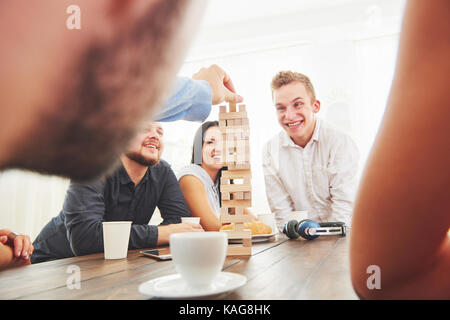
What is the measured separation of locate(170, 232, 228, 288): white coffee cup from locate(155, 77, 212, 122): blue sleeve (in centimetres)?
42

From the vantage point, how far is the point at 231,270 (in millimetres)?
540

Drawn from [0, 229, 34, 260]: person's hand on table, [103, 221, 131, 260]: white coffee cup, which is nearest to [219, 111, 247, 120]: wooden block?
[103, 221, 131, 260]: white coffee cup

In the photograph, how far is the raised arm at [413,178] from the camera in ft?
1.07

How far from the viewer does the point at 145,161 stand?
1.46m

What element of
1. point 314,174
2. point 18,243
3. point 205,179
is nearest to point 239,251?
point 18,243

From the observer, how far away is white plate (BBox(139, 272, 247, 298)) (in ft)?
1.17

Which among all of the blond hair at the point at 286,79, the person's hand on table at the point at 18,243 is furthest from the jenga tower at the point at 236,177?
the blond hair at the point at 286,79

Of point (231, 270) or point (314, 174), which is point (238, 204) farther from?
point (314, 174)

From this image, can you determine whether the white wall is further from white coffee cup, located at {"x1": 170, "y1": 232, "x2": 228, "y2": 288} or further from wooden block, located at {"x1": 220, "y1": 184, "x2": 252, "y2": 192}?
white coffee cup, located at {"x1": 170, "y1": 232, "x2": 228, "y2": 288}

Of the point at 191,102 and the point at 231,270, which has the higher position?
the point at 191,102

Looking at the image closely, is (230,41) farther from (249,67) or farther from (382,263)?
(382,263)

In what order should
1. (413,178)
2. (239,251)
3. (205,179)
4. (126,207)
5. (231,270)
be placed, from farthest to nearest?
(205,179)
(126,207)
(239,251)
(231,270)
(413,178)

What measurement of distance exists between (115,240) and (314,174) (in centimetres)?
170

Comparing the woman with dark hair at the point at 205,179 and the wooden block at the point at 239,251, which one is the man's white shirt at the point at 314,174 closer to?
the woman with dark hair at the point at 205,179
